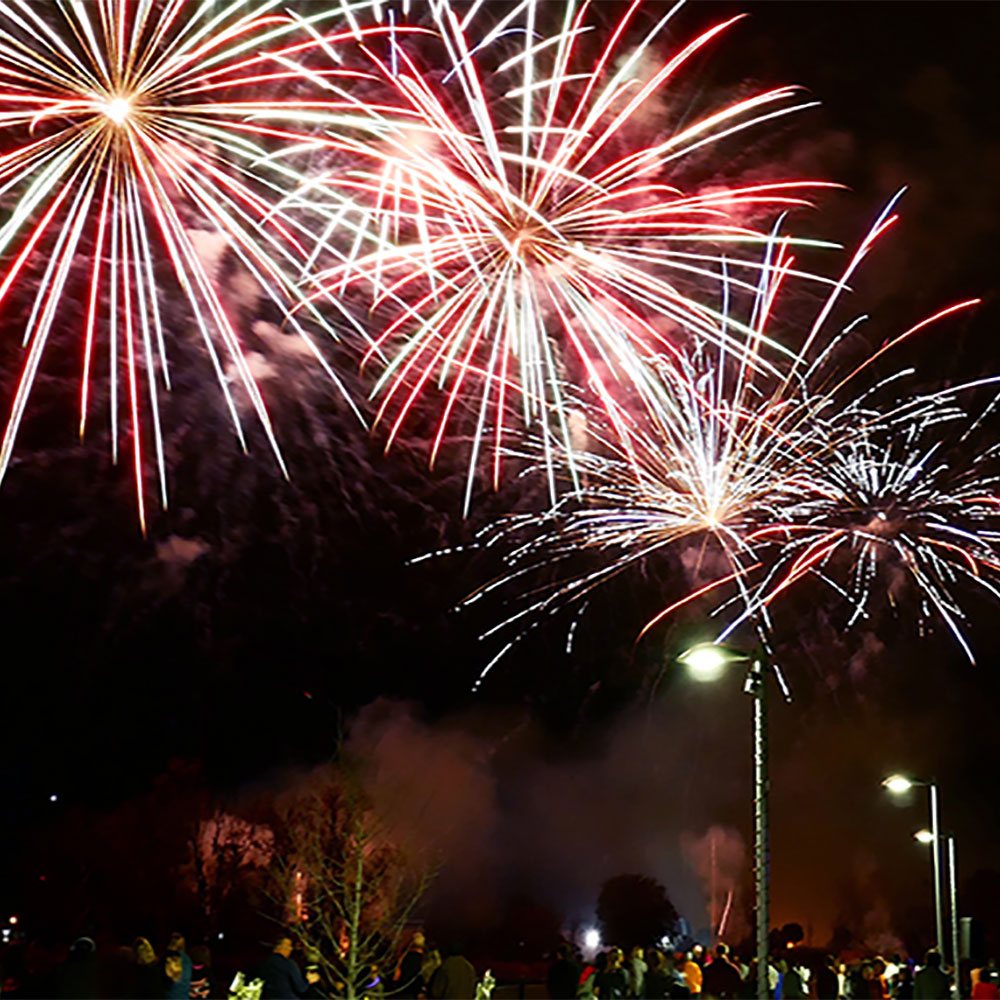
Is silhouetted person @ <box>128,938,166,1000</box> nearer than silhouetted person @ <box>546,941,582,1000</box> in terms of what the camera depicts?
Yes

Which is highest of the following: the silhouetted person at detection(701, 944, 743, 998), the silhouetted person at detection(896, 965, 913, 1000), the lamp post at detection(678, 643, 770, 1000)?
the lamp post at detection(678, 643, 770, 1000)

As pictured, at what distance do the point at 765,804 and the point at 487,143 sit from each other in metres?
6.27

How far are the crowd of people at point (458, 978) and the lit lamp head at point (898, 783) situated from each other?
9.48 feet

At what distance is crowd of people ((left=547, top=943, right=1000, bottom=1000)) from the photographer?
16500 mm

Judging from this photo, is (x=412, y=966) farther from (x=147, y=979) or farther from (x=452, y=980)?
(x=147, y=979)

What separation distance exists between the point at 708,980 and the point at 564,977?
85.6 inches

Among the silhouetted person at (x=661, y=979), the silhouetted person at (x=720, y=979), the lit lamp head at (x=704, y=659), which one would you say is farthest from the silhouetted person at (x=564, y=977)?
the lit lamp head at (x=704, y=659)

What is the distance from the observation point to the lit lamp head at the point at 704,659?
42.0ft

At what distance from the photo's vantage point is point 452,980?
14578 millimetres

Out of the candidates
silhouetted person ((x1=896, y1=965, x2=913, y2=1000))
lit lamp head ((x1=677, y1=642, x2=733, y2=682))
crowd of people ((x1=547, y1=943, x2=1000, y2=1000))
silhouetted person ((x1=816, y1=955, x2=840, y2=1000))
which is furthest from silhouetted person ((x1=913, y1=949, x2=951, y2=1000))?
silhouetted person ((x1=896, y1=965, x2=913, y2=1000))

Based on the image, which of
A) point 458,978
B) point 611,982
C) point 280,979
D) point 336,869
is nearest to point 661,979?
point 611,982

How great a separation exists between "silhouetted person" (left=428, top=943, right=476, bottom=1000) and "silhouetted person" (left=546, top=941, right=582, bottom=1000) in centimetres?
396

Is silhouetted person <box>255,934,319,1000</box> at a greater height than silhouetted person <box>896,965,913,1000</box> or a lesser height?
greater

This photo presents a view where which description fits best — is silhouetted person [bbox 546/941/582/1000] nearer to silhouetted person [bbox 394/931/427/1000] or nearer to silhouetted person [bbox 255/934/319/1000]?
silhouetted person [bbox 394/931/427/1000]
